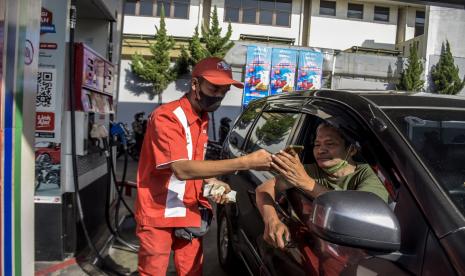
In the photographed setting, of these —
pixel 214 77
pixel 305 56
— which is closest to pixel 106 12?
pixel 214 77

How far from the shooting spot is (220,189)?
2670mm

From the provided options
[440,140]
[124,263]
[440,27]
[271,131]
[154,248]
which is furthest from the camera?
[440,27]

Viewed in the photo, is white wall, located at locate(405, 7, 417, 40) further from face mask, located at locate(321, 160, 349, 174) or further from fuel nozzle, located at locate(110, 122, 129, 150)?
face mask, located at locate(321, 160, 349, 174)

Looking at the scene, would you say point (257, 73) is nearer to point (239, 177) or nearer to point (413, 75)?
point (413, 75)

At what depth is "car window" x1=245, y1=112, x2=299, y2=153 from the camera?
3.00 metres

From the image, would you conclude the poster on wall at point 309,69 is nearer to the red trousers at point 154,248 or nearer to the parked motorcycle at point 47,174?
the parked motorcycle at point 47,174

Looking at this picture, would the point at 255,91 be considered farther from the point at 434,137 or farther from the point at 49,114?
the point at 434,137

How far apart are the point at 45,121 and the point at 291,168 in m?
2.75

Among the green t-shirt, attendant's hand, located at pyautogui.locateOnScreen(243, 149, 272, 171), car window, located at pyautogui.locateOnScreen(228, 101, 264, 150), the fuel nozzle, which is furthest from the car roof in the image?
the fuel nozzle

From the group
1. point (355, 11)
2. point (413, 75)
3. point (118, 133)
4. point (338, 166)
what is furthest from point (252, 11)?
point (338, 166)

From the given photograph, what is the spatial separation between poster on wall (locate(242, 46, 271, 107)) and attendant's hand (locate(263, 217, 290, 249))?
17.8m

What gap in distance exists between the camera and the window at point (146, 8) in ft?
80.6

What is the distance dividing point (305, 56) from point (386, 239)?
1985 cm

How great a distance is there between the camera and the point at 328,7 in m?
27.3
